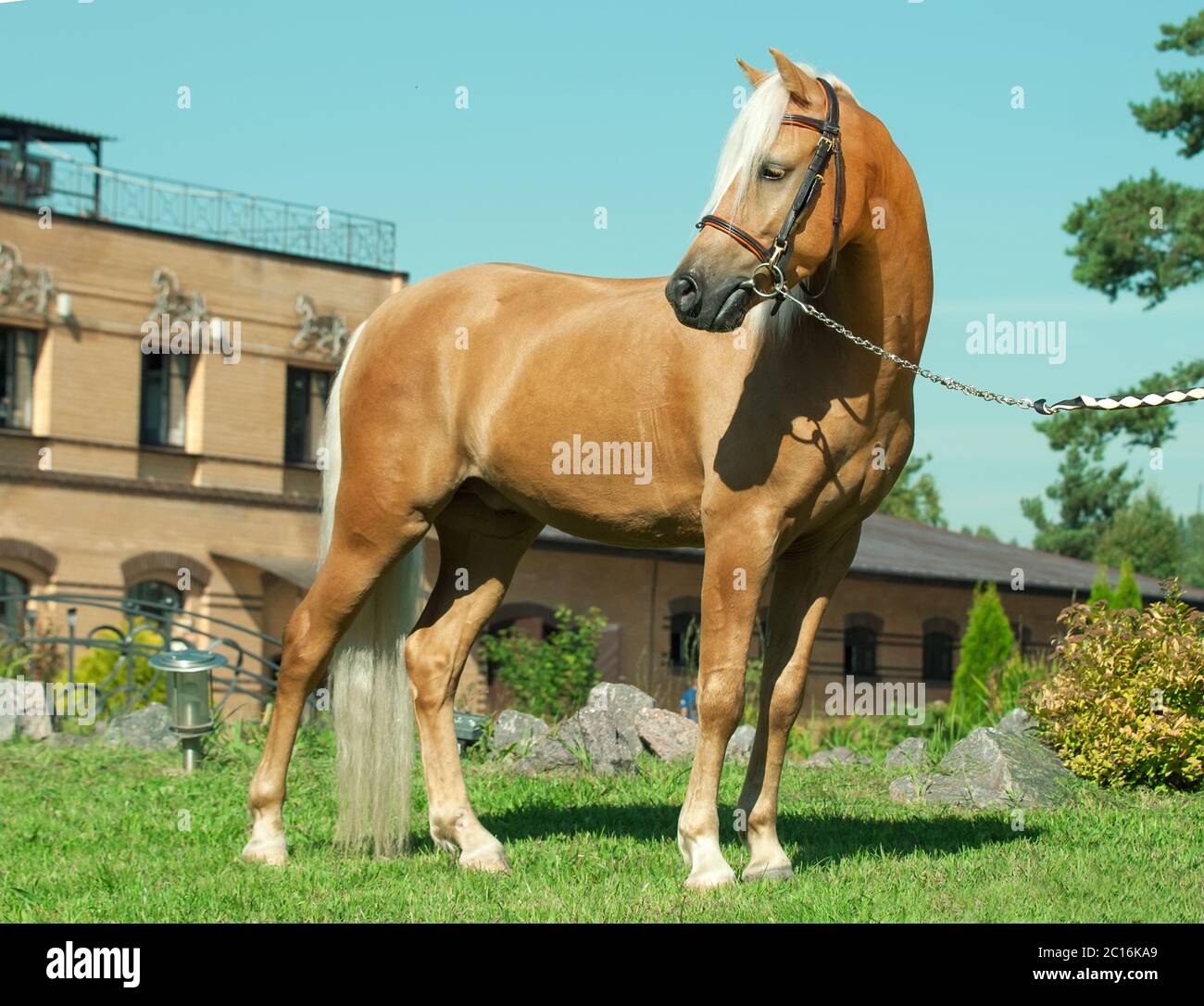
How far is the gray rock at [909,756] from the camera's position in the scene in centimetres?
1043

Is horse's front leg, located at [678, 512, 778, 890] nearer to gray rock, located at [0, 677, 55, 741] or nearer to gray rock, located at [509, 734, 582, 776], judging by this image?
gray rock, located at [509, 734, 582, 776]

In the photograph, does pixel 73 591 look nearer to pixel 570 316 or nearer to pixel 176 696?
pixel 176 696

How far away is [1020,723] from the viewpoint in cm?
1062

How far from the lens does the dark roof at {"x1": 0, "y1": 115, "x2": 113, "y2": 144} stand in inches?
1228

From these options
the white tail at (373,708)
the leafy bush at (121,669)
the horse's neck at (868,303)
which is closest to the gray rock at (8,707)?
the leafy bush at (121,669)

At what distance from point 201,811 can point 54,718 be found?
610 cm

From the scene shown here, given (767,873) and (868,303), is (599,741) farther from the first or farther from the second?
(868,303)

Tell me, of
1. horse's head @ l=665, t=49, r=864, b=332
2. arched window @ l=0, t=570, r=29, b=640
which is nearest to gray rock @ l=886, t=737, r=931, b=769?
horse's head @ l=665, t=49, r=864, b=332

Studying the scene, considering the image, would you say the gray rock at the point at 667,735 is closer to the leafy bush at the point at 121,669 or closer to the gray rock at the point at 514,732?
the gray rock at the point at 514,732

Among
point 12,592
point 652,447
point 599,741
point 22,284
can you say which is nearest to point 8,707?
point 599,741

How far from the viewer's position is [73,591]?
1067 inches

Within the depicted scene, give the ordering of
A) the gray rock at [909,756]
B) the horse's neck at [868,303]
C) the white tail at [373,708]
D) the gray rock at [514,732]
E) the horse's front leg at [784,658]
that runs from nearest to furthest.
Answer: the horse's neck at [868,303]
the horse's front leg at [784,658]
the white tail at [373,708]
the gray rock at [909,756]
the gray rock at [514,732]
